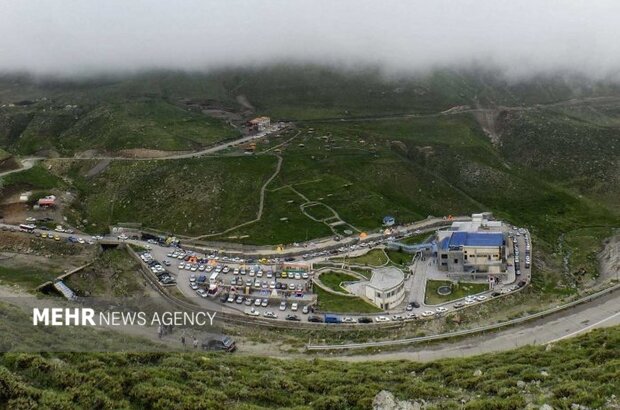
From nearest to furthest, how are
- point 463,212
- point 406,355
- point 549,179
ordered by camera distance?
1. point 406,355
2. point 463,212
3. point 549,179

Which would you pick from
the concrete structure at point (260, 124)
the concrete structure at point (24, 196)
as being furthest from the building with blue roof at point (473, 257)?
the concrete structure at point (260, 124)

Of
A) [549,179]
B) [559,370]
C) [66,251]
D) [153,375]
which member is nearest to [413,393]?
[559,370]

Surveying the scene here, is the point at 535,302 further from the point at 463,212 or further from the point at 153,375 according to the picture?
the point at 153,375

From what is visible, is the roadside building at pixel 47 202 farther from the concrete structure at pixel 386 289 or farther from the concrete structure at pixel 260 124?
the concrete structure at pixel 260 124

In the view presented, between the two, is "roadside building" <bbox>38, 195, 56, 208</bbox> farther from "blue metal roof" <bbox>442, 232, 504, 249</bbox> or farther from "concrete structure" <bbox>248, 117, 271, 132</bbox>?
"blue metal roof" <bbox>442, 232, 504, 249</bbox>

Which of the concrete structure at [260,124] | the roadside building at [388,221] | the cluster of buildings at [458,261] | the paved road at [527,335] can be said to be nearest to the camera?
the paved road at [527,335]

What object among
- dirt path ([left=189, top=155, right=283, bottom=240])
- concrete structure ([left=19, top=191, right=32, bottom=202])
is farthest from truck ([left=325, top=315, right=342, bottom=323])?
concrete structure ([left=19, top=191, right=32, bottom=202])

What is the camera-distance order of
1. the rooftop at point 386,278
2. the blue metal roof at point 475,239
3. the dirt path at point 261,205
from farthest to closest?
the dirt path at point 261,205, the blue metal roof at point 475,239, the rooftop at point 386,278
